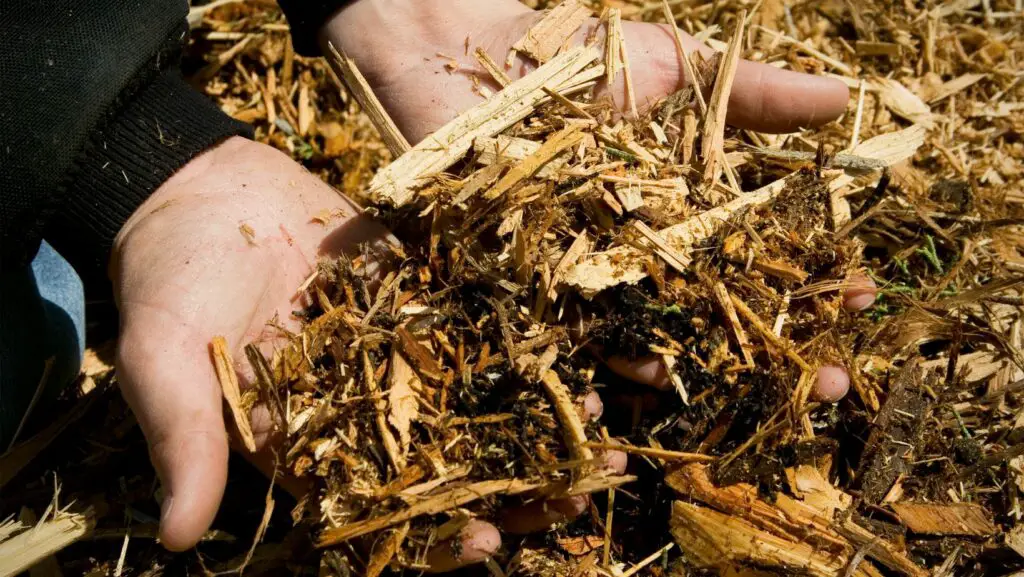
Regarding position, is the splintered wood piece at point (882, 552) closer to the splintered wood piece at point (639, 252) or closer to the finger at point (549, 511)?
the finger at point (549, 511)

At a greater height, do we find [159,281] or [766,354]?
[159,281]

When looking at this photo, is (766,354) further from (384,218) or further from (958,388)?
(384,218)

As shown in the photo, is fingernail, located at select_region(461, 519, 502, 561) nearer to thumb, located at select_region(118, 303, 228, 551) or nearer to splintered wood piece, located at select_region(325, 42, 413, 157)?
thumb, located at select_region(118, 303, 228, 551)

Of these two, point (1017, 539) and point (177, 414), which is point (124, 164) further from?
point (1017, 539)

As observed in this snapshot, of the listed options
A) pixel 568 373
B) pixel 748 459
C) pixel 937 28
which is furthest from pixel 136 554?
pixel 937 28

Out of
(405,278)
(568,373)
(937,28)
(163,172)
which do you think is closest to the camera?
(568,373)

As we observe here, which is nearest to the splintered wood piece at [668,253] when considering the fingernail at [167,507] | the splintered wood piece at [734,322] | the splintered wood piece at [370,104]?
the splintered wood piece at [734,322]

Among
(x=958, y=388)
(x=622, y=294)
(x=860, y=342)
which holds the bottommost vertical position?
(x=958, y=388)
